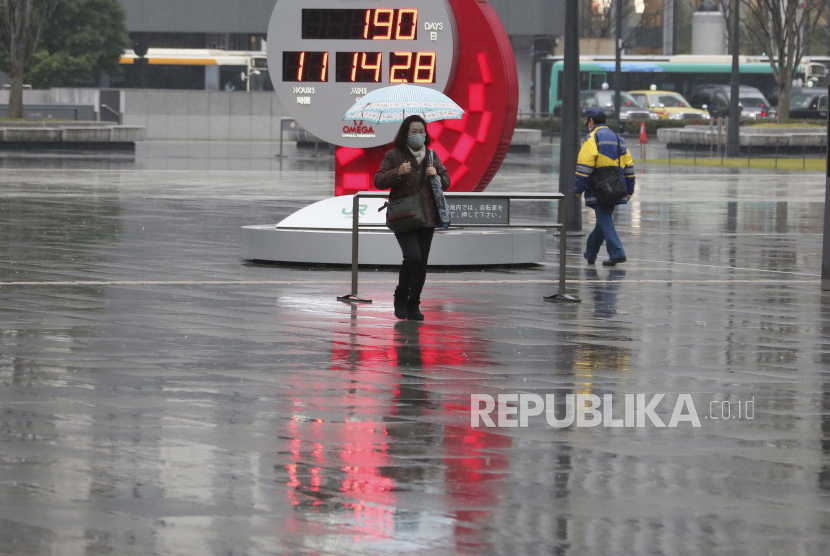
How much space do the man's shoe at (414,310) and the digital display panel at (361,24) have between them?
Result: 5.39 meters

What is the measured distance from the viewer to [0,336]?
32.6ft

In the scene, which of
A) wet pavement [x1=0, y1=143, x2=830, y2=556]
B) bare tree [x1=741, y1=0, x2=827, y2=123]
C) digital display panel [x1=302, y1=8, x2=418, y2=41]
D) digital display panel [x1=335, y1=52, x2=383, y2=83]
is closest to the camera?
wet pavement [x1=0, y1=143, x2=830, y2=556]

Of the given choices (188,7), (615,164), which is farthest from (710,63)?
(615,164)

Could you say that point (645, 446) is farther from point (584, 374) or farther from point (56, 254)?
point (56, 254)

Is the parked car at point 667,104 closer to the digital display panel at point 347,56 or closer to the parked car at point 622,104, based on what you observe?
the parked car at point 622,104

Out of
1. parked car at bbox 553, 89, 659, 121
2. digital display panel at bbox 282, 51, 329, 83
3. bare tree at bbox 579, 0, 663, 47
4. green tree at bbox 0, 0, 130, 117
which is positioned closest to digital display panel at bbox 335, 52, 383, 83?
digital display panel at bbox 282, 51, 329, 83

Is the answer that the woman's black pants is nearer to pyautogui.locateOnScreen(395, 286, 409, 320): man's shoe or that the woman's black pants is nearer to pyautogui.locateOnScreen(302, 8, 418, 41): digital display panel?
pyautogui.locateOnScreen(395, 286, 409, 320): man's shoe

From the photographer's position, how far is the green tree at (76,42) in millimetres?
53375

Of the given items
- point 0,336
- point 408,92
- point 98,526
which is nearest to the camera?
point 98,526

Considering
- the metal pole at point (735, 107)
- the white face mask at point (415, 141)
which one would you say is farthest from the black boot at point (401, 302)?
the metal pole at point (735, 107)

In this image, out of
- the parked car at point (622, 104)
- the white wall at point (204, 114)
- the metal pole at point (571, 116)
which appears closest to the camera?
the metal pole at point (571, 116)

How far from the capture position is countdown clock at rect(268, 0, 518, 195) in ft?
51.7

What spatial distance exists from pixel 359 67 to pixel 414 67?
67cm

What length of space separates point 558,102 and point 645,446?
62.0m
